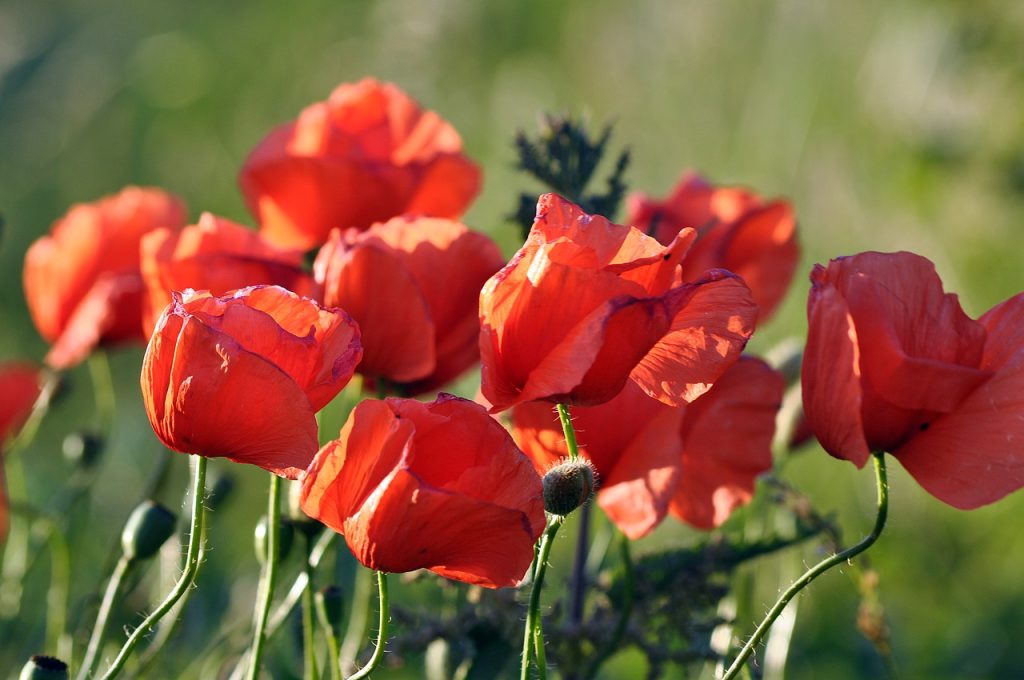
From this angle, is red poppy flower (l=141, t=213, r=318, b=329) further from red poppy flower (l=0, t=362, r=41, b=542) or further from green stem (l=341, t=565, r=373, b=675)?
red poppy flower (l=0, t=362, r=41, b=542)

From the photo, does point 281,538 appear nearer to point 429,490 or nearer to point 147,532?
point 147,532

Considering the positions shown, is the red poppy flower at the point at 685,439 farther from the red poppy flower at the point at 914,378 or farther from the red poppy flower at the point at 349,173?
the red poppy flower at the point at 349,173

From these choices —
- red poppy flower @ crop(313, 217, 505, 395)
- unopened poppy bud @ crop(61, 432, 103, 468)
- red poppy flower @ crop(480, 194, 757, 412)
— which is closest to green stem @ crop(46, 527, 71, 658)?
unopened poppy bud @ crop(61, 432, 103, 468)

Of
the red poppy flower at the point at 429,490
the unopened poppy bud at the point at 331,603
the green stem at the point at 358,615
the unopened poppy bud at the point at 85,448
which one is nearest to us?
the red poppy flower at the point at 429,490

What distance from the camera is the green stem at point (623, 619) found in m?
0.64

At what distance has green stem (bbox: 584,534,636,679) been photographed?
2.11 feet

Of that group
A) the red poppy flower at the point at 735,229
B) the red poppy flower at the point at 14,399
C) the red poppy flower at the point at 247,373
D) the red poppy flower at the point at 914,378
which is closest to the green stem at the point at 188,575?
the red poppy flower at the point at 247,373

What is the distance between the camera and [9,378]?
0.95m

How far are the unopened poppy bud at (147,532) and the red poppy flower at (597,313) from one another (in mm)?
188

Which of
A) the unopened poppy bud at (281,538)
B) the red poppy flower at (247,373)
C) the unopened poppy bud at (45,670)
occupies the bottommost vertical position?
the unopened poppy bud at (45,670)

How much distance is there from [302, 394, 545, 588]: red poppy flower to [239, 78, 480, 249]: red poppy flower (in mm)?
308

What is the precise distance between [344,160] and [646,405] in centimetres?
25

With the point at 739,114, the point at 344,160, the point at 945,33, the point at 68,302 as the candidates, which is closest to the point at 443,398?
the point at 344,160

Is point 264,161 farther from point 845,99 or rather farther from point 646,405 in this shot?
point 845,99
